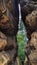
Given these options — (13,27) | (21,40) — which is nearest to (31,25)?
(13,27)

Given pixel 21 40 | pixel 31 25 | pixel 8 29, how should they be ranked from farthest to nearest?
pixel 21 40 < pixel 8 29 < pixel 31 25

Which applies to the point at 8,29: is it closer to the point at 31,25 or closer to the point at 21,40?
the point at 31,25

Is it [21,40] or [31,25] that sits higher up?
[31,25]

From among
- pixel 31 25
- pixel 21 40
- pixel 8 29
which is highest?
pixel 31 25

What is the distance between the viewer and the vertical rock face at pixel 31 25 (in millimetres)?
4755

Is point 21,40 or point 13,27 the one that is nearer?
point 13,27

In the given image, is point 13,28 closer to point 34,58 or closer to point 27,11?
point 27,11

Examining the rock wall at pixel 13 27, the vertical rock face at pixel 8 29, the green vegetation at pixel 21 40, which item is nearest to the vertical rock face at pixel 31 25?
the rock wall at pixel 13 27

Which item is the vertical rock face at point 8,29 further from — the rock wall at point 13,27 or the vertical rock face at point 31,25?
the vertical rock face at point 31,25

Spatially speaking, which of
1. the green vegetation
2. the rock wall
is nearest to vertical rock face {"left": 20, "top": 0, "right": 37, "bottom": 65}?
the rock wall

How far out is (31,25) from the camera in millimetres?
5387

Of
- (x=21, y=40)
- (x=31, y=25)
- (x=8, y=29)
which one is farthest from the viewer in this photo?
(x=21, y=40)

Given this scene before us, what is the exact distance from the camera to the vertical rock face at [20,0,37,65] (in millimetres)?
4755

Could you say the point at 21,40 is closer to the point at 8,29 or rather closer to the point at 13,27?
the point at 13,27
